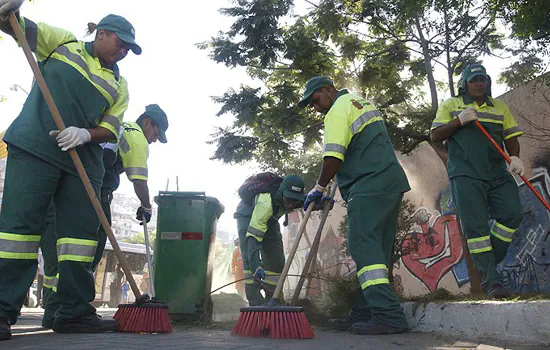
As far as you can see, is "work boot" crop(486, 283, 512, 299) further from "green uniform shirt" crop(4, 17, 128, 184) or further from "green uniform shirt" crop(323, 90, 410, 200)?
"green uniform shirt" crop(4, 17, 128, 184)

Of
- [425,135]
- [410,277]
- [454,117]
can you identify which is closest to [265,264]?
[425,135]

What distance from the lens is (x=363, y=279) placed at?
136 inches

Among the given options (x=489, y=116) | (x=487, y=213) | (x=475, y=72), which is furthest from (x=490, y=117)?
(x=487, y=213)

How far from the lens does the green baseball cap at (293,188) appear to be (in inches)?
203

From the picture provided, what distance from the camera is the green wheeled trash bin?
534 cm

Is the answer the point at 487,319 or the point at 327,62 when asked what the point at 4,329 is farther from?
the point at 327,62

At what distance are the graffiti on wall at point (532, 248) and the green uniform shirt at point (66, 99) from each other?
467cm

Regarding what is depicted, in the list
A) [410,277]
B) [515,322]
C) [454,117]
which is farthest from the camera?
[410,277]

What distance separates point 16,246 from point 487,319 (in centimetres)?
275

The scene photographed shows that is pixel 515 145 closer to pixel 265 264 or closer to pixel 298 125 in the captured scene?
pixel 265 264

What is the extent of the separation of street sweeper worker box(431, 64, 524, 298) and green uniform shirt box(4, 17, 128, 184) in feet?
8.75

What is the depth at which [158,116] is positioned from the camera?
15.9ft

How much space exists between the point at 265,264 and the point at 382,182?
263 cm

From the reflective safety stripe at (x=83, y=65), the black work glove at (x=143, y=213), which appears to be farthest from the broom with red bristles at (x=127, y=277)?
the black work glove at (x=143, y=213)
